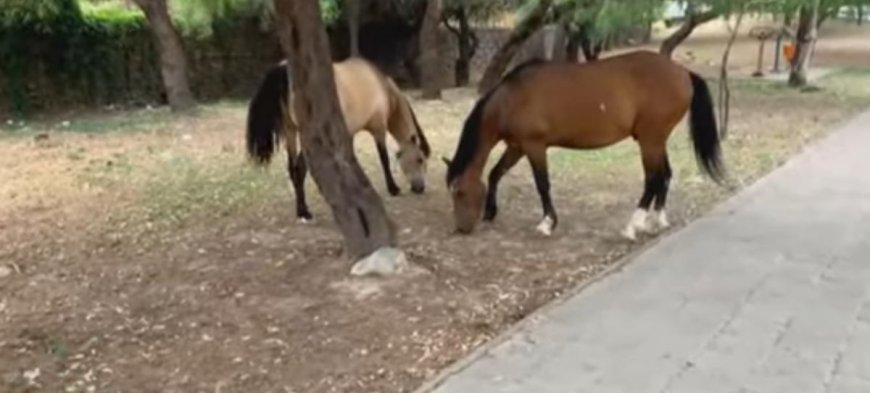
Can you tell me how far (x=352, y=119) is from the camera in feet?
21.1

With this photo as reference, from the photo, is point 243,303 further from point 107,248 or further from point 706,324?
point 706,324

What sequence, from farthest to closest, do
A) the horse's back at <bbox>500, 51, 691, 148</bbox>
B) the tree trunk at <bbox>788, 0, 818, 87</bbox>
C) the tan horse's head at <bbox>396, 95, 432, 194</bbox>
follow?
the tree trunk at <bbox>788, 0, 818, 87</bbox>, the tan horse's head at <bbox>396, 95, 432, 194</bbox>, the horse's back at <bbox>500, 51, 691, 148</bbox>

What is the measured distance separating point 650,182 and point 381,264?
67.8 inches

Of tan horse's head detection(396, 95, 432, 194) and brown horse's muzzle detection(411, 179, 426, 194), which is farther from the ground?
tan horse's head detection(396, 95, 432, 194)

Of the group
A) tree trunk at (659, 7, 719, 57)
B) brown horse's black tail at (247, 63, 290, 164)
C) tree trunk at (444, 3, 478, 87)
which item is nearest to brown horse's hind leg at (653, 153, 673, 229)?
brown horse's black tail at (247, 63, 290, 164)

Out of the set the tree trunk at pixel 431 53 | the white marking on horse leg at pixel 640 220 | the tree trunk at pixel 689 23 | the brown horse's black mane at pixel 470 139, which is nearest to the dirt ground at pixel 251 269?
the white marking on horse leg at pixel 640 220

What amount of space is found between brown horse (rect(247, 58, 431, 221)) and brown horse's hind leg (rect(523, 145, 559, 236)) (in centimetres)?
102

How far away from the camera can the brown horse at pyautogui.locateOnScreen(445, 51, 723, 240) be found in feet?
18.1

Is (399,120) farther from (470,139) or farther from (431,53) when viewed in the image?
(431,53)

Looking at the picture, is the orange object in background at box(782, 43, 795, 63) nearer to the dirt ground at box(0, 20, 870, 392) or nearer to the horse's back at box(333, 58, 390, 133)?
the dirt ground at box(0, 20, 870, 392)

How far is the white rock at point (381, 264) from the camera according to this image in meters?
4.77

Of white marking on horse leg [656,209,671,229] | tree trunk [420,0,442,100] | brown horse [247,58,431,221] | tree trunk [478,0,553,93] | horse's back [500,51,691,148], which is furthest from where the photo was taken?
tree trunk [420,0,442,100]

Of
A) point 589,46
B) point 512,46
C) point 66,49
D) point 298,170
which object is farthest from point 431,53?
point 298,170

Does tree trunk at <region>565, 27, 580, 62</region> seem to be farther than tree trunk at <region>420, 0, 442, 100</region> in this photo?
Yes
